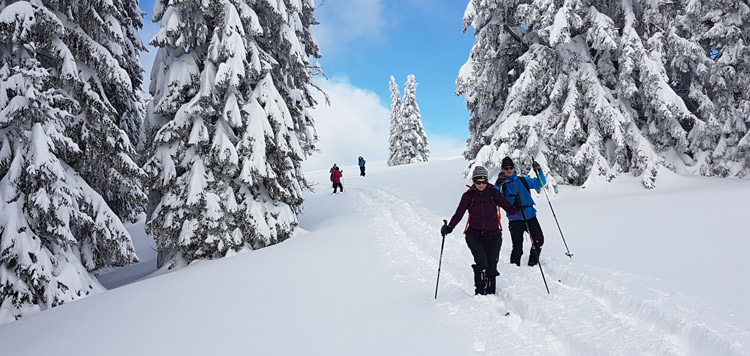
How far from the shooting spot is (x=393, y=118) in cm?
4762

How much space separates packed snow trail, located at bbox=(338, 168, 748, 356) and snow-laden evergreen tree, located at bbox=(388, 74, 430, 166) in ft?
125

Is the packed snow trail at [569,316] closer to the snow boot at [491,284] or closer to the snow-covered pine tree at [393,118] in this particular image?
the snow boot at [491,284]

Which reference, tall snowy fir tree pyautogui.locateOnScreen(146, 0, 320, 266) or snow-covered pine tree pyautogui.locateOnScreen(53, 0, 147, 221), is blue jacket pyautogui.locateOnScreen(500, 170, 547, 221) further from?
snow-covered pine tree pyautogui.locateOnScreen(53, 0, 147, 221)

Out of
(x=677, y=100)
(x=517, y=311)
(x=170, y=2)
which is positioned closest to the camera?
(x=517, y=311)

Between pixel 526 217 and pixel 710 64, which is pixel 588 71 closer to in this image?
pixel 710 64

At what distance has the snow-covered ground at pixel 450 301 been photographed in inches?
151

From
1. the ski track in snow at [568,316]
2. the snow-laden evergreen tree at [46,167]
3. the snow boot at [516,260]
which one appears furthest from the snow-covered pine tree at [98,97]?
the snow boot at [516,260]

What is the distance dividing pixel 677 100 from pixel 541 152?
4.46 metres

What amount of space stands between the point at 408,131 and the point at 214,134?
119ft

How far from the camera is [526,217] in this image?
21.5ft

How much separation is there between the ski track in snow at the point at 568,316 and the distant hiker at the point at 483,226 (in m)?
0.32

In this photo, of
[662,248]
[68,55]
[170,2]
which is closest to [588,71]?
[662,248]

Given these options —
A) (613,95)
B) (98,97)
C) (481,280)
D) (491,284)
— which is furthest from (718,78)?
(98,97)

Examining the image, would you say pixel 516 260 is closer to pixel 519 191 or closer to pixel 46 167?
pixel 519 191
